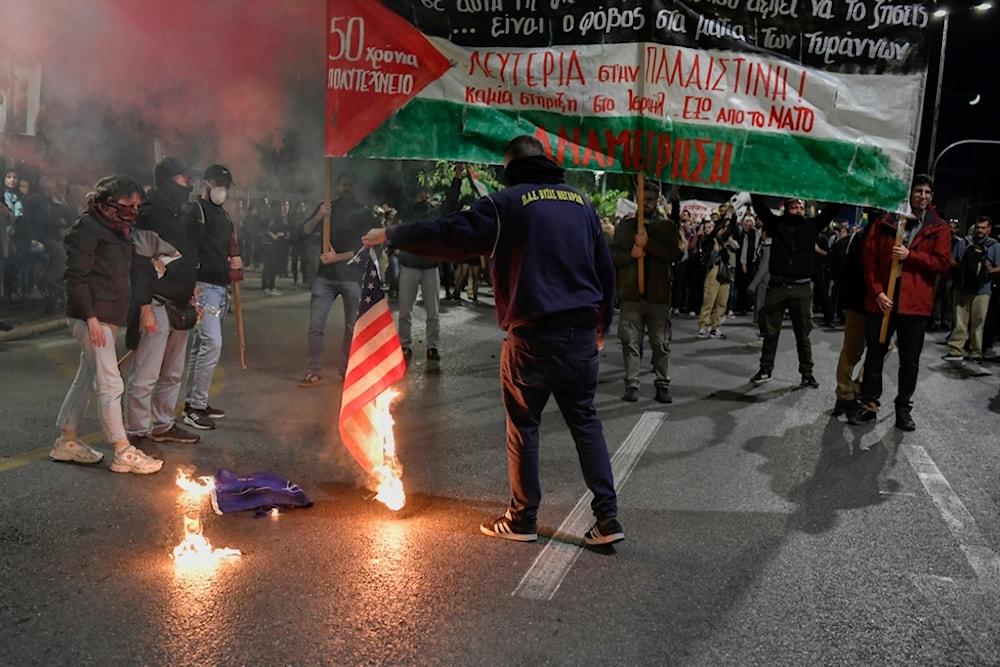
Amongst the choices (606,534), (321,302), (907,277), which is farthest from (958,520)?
(321,302)

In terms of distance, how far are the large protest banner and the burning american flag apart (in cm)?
105

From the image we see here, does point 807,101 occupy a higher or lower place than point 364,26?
lower

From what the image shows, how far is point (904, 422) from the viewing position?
6.49 metres

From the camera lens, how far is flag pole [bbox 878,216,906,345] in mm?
5855

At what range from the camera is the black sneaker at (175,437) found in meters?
5.44

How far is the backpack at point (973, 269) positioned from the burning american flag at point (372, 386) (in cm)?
879

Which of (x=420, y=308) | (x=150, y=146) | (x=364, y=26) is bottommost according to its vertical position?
(x=420, y=308)

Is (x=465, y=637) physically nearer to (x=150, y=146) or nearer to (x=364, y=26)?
(x=364, y=26)

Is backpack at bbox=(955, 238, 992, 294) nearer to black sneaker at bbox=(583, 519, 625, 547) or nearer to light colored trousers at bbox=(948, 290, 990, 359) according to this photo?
light colored trousers at bbox=(948, 290, 990, 359)

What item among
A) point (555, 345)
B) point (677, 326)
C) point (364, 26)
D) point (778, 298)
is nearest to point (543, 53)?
point (364, 26)

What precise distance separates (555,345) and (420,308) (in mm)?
11176

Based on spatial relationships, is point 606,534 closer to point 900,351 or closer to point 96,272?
point 96,272

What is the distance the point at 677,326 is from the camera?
13.2m

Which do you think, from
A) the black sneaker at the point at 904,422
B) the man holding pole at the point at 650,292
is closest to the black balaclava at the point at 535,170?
the man holding pole at the point at 650,292
